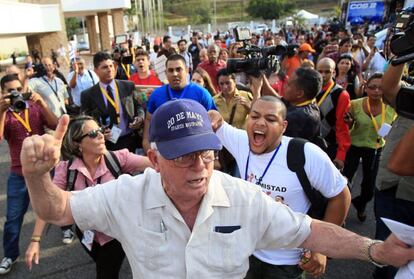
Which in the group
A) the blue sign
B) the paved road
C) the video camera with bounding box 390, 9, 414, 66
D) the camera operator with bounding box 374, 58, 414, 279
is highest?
the blue sign

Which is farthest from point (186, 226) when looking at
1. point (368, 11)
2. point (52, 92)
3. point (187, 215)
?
point (368, 11)

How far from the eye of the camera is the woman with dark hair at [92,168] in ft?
8.74

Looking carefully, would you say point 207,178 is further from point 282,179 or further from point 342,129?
point 342,129

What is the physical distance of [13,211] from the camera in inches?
145

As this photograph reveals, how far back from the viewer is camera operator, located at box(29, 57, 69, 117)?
17.5 ft

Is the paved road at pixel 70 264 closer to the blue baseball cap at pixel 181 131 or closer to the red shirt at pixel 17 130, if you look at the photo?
the red shirt at pixel 17 130

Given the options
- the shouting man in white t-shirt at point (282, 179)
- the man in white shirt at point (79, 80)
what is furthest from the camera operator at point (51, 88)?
the shouting man in white t-shirt at point (282, 179)

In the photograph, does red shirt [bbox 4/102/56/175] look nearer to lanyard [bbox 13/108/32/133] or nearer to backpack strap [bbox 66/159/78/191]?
lanyard [bbox 13/108/32/133]

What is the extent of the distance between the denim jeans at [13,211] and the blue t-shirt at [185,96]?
159 cm

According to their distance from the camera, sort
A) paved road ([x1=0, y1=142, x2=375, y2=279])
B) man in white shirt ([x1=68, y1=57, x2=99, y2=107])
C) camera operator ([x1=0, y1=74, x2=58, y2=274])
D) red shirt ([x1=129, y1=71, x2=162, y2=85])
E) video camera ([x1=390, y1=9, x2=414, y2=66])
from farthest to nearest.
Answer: man in white shirt ([x1=68, y1=57, x2=99, y2=107])
red shirt ([x1=129, y1=71, x2=162, y2=85])
camera operator ([x1=0, y1=74, x2=58, y2=274])
paved road ([x1=0, y1=142, x2=375, y2=279])
video camera ([x1=390, y1=9, x2=414, y2=66])

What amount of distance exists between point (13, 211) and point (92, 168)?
60.9 inches

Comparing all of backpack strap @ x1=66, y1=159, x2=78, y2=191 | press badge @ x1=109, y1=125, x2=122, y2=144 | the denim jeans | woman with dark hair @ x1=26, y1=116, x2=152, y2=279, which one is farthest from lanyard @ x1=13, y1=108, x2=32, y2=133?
backpack strap @ x1=66, y1=159, x2=78, y2=191

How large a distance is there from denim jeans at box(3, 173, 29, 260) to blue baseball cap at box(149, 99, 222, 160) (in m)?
2.79

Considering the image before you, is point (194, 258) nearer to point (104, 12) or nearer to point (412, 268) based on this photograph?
point (412, 268)
